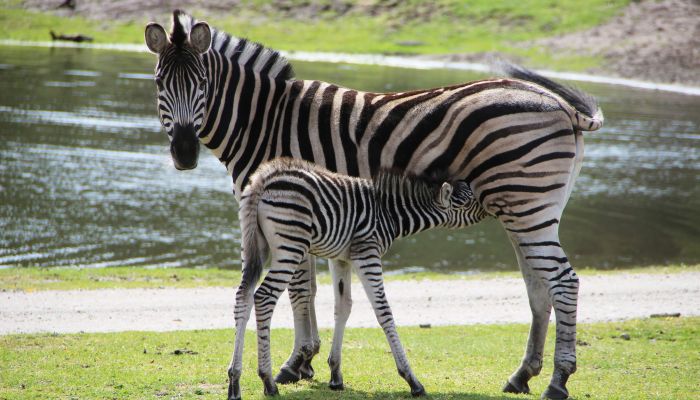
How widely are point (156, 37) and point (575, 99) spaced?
13.7 feet

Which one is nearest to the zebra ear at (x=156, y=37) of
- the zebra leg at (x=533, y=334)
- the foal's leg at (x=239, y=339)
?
the foal's leg at (x=239, y=339)

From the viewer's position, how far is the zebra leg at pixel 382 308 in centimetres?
779

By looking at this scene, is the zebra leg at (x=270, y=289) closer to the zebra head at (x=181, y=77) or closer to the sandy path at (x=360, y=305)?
the zebra head at (x=181, y=77)

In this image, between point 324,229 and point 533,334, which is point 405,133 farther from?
point 533,334

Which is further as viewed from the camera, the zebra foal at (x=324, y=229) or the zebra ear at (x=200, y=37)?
the zebra ear at (x=200, y=37)

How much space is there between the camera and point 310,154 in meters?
8.66

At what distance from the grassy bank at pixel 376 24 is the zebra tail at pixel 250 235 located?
2004 inches

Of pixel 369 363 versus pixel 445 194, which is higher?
pixel 445 194

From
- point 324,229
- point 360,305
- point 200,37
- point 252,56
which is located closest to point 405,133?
point 324,229

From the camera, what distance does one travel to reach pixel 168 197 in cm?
2308

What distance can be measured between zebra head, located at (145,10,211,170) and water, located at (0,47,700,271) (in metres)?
9.13

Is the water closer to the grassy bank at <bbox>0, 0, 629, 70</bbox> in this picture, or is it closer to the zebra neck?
the zebra neck

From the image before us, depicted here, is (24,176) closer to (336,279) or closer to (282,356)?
(282,356)

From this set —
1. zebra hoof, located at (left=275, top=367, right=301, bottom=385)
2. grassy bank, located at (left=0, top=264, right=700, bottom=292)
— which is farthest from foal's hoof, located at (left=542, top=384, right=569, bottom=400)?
grassy bank, located at (left=0, top=264, right=700, bottom=292)
